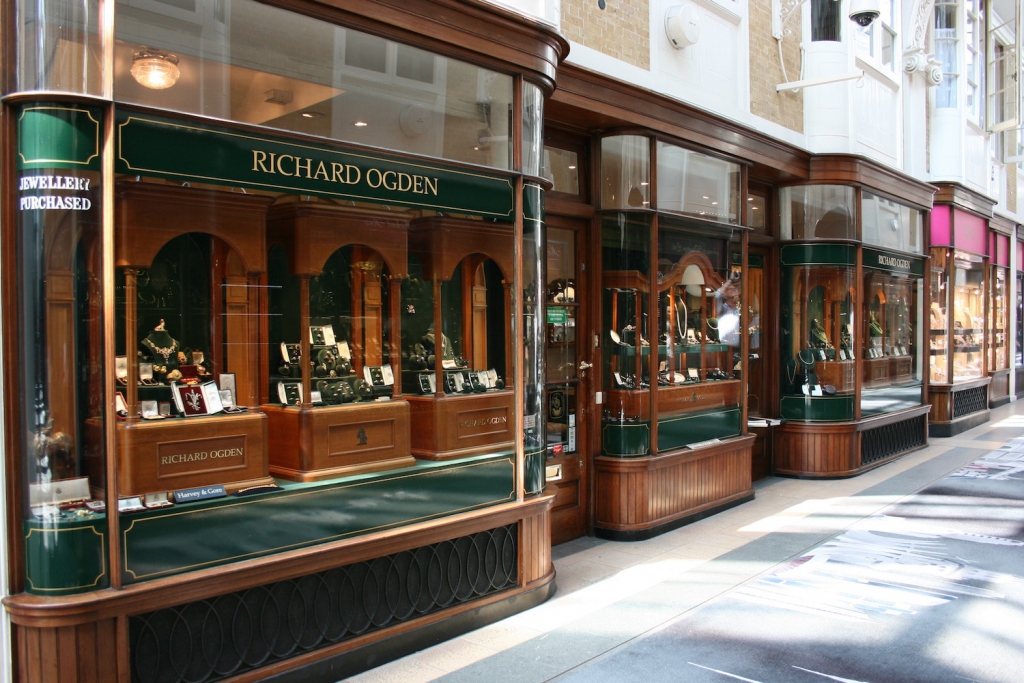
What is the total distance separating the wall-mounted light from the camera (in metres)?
3.60

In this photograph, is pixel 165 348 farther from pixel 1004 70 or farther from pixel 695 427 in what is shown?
pixel 1004 70

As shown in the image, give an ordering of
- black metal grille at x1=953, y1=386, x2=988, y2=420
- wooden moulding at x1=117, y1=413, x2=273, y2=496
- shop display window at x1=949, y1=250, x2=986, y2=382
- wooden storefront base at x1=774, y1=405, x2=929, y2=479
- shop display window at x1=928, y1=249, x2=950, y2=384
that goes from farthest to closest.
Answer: shop display window at x1=949, y1=250, x2=986, y2=382 → black metal grille at x1=953, y1=386, x2=988, y2=420 → shop display window at x1=928, y1=249, x2=950, y2=384 → wooden storefront base at x1=774, y1=405, x2=929, y2=479 → wooden moulding at x1=117, y1=413, x2=273, y2=496

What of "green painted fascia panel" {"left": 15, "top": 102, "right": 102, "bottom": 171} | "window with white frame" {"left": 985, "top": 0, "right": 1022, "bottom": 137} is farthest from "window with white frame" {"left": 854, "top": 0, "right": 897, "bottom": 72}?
"green painted fascia panel" {"left": 15, "top": 102, "right": 102, "bottom": 171}

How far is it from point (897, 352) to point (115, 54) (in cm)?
1096

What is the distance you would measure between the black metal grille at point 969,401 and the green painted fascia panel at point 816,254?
214 inches

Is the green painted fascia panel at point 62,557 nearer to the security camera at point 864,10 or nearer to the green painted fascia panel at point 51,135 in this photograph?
the green painted fascia panel at point 51,135

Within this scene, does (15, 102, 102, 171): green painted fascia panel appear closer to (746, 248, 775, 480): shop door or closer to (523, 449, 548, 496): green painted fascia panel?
(523, 449, 548, 496): green painted fascia panel

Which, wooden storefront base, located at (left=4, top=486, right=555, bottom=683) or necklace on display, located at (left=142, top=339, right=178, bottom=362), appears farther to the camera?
necklace on display, located at (left=142, top=339, right=178, bottom=362)

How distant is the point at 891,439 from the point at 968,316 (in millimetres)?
5295

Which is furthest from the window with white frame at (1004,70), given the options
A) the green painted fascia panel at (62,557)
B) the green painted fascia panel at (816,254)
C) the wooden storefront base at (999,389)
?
the green painted fascia panel at (62,557)

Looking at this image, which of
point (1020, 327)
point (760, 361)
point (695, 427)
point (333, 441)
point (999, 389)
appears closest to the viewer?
point (333, 441)

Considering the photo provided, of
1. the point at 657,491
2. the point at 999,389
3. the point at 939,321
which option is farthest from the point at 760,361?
the point at 999,389

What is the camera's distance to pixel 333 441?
4.58 m

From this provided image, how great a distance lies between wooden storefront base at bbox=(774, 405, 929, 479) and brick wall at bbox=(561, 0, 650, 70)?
16.8 feet
